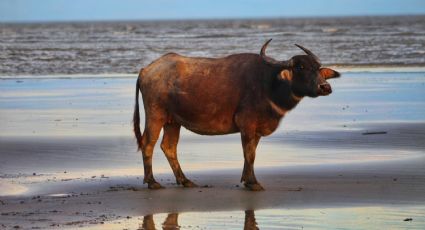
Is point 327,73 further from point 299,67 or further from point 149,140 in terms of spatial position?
point 149,140

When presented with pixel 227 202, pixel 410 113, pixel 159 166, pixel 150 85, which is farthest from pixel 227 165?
pixel 410 113

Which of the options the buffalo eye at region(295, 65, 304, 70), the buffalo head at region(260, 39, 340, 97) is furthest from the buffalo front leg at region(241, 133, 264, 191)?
the buffalo eye at region(295, 65, 304, 70)

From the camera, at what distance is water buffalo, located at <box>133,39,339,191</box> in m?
12.6

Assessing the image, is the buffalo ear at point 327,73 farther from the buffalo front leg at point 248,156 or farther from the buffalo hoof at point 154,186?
the buffalo hoof at point 154,186

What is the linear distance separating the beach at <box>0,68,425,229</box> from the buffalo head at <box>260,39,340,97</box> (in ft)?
3.75

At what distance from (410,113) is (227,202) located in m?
10.4

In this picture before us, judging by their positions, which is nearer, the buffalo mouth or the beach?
the beach

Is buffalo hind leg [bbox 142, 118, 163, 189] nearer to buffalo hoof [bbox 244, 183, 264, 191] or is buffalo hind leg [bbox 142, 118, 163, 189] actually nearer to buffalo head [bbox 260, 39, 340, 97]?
buffalo hoof [bbox 244, 183, 264, 191]

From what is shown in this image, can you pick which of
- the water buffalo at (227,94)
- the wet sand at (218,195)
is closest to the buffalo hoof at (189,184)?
the water buffalo at (227,94)

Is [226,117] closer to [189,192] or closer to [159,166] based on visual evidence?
[189,192]

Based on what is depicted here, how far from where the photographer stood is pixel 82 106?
2370 cm

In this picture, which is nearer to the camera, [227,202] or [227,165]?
[227,202]

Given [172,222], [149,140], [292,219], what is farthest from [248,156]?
[172,222]

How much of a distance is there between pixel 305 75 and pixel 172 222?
3.00m
